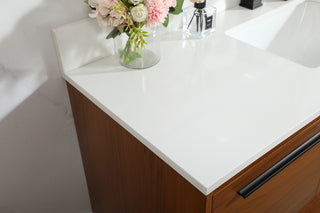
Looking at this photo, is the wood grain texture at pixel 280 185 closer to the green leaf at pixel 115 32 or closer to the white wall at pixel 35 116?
the green leaf at pixel 115 32

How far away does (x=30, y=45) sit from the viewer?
1071 mm

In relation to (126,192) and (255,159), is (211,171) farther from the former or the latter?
(126,192)

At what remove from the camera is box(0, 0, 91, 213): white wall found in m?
1.04

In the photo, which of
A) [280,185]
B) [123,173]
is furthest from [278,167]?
[123,173]

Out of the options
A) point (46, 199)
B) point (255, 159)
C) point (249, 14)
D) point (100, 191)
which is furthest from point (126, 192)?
point (249, 14)

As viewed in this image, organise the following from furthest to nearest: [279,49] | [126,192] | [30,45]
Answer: [279,49]
[126,192]
[30,45]

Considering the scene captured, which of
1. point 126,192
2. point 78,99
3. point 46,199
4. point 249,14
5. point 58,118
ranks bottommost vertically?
point 46,199

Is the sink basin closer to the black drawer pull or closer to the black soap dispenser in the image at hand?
the black soap dispenser

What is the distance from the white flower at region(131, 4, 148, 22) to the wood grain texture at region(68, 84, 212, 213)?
275mm

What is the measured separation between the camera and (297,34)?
1.64 metres

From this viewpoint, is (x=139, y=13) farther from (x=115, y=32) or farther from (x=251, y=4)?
(x=251, y=4)

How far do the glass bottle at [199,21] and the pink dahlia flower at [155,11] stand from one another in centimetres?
29

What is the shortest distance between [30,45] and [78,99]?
0.69 ft

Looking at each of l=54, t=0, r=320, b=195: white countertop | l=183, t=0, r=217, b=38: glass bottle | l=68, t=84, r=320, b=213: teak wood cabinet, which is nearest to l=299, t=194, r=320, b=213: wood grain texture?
l=68, t=84, r=320, b=213: teak wood cabinet
